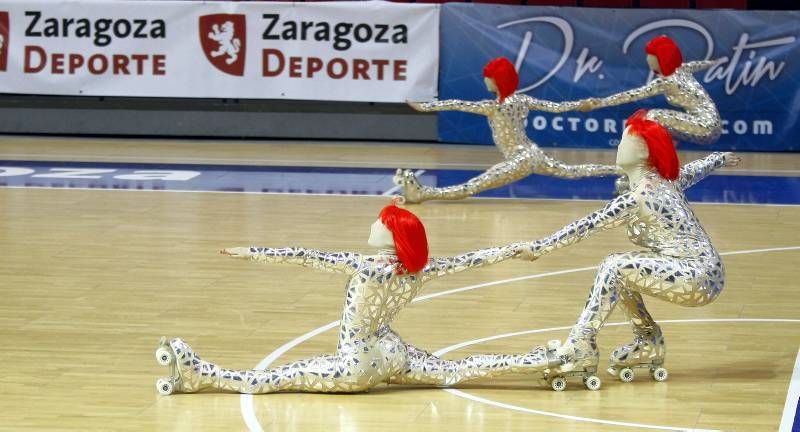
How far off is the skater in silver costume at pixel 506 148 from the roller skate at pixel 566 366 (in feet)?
19.3

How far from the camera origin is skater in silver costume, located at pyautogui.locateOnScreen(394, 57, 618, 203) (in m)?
12.2

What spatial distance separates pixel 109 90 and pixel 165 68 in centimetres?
76

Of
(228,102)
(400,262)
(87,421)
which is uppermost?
(228,102)

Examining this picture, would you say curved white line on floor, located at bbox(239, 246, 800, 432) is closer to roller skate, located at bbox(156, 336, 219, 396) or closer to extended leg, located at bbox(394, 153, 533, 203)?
roller skate, located at bbox(156, 336, 219, 396)

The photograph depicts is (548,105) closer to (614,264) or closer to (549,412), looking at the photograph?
(614,264)

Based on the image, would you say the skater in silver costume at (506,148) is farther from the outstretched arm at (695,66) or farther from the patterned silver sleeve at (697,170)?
the patterned silver sleeve at (697,170)

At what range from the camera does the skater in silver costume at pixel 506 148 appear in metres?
12.2

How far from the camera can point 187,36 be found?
1678cm

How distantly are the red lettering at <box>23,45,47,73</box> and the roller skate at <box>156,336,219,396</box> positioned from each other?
37.7 ft

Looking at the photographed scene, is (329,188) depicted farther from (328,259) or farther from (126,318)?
(328,259)

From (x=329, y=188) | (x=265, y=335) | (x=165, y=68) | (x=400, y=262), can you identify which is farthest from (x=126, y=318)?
(x=165, y=68)

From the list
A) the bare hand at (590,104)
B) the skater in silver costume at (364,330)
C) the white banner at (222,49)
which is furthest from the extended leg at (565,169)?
the skater in silver costume at (364,330)

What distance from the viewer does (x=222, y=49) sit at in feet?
54.9

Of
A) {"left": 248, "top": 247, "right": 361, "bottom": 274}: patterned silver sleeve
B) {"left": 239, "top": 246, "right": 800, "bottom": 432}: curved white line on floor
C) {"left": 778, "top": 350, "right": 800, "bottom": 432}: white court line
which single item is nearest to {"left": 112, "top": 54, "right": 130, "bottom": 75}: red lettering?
{"left": 239, "top": 246, "right": 800, "bottom": 432}: curved white line on floor
